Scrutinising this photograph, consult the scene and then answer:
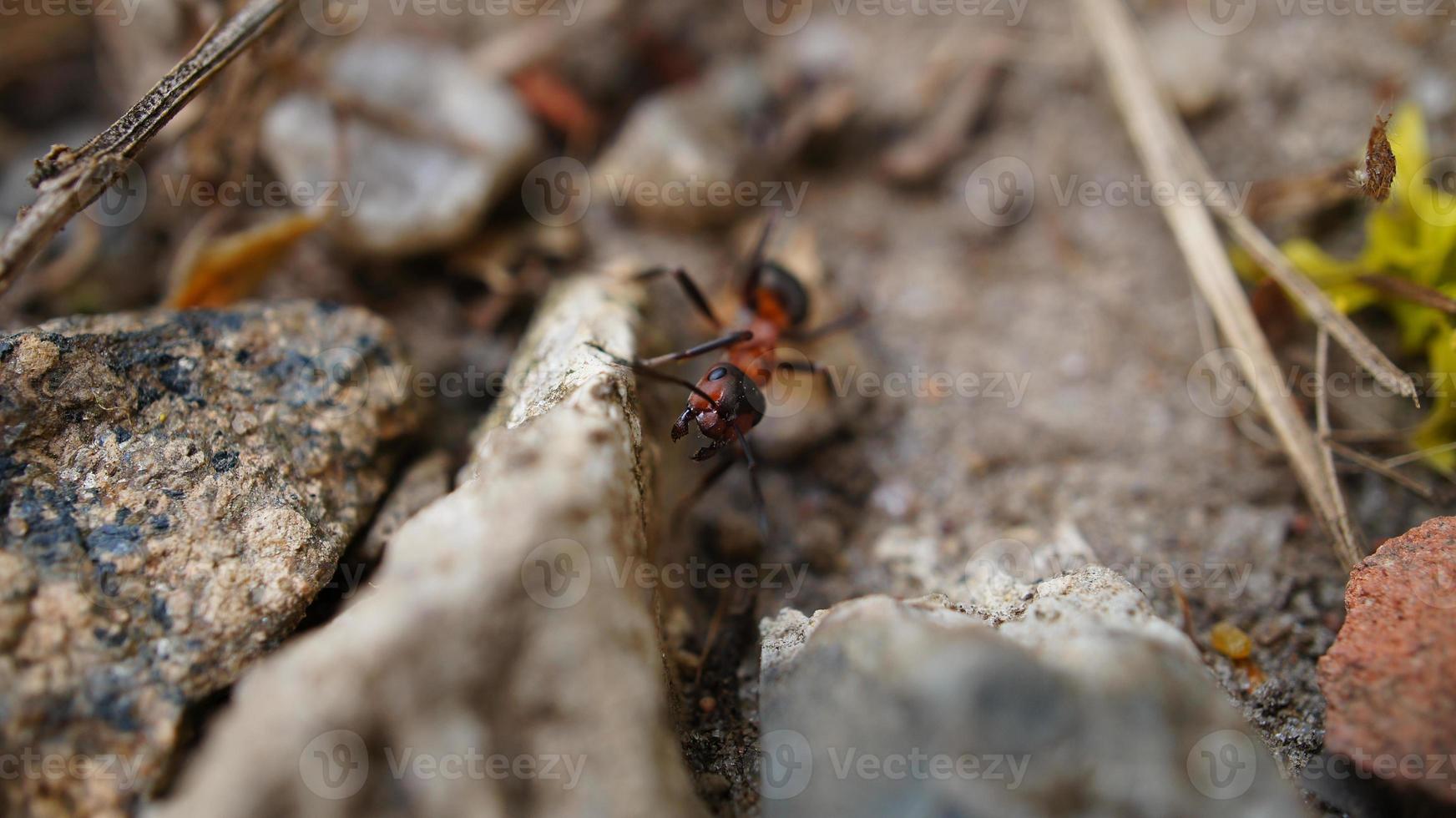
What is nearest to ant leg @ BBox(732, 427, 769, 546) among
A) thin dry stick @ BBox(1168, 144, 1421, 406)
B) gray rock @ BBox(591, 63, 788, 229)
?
gray rock @ BBox(591, 63, 788, 229)

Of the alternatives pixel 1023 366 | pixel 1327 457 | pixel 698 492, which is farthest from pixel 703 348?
pixel 1327 457

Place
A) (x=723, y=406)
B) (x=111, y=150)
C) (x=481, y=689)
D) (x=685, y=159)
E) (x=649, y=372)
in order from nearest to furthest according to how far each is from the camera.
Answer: (x=481, y=689), (x=111, y=150), (x=649, y=372), (x=723, y=406), (x=685, y=159)

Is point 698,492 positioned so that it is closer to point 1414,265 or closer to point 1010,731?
point 1010,731

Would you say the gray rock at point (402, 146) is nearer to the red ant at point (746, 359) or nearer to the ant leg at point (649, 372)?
the red ant at point (746, 359)

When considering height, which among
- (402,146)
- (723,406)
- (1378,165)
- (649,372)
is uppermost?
(402,146)

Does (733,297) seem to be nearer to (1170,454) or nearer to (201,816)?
(1170,454)

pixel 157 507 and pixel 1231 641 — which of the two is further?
pixel 1231 641

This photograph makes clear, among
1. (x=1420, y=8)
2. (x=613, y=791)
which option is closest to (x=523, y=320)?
(x=613, y=791)

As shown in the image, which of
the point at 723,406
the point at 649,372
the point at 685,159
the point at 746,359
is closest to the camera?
the point at 649,372
